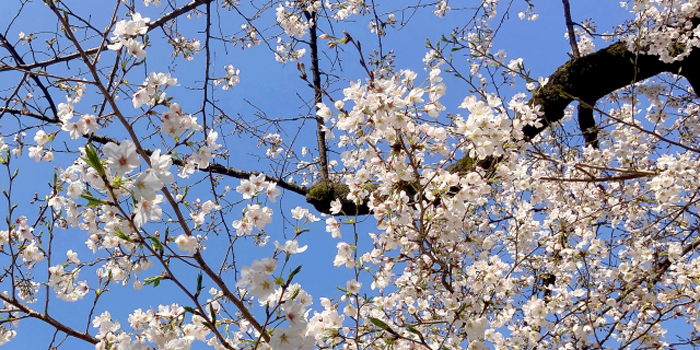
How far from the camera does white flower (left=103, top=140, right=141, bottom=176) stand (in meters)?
1.08

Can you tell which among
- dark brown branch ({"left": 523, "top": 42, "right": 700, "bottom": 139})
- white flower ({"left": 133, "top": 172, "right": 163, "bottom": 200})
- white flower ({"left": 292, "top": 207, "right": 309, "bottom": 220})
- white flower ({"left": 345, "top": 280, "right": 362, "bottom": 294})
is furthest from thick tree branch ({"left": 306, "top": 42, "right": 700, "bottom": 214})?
white flower ({"left": 133, "top": 172, "right": 163, "bottom": 200})

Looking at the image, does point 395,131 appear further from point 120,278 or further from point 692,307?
point 692,307

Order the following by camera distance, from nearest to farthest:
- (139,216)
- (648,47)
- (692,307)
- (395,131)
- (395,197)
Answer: (139,216) < (395,131) < (395,197) < (692,307) < (648,47)

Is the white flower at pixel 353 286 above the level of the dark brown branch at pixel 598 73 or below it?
below

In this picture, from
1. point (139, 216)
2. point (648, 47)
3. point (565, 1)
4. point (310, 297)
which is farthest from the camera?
point (565, 1)

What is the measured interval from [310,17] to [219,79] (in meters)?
1.12

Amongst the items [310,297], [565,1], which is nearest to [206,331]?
[310,297]

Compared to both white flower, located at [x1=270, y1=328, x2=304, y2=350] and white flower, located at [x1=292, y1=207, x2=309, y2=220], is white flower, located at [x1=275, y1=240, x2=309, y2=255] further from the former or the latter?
white flower, located at [x1=292, y1=207, x2=309, y2=220]

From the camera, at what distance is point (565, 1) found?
3543 mm

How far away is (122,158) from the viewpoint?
3.61ft

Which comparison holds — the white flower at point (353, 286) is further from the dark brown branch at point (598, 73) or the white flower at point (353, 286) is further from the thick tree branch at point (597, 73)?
the dark brown branch at point (598, 73)

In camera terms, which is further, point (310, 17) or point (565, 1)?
point (310, 17)

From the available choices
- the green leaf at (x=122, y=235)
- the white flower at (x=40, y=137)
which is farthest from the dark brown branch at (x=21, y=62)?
the green leaf at (x=122, y=235)

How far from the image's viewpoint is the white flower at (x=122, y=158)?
1.08 metres
